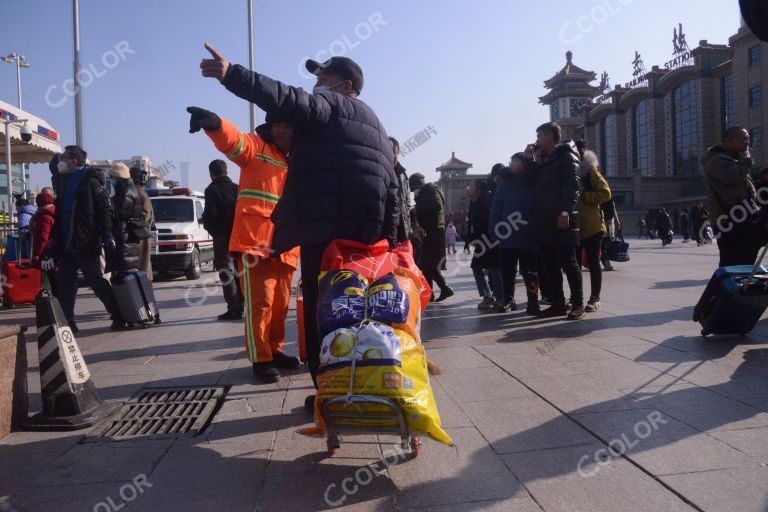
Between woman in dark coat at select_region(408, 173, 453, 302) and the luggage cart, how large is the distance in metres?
5.15

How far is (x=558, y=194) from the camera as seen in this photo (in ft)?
20.8

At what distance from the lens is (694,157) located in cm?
5856

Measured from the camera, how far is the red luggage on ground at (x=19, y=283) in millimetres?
9391

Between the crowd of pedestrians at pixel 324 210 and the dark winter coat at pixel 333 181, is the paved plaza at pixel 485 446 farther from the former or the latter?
the dark winter coat at pixel 333 181

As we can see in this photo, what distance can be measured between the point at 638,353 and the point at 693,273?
752cm

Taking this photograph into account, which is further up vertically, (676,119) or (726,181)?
(676,119)

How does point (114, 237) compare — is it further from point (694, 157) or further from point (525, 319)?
point (694, 157)

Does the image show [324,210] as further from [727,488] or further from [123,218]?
[123,218]

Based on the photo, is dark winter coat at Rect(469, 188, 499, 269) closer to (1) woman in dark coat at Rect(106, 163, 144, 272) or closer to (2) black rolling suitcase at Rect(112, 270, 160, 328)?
(2) black rolling suitcase at Rect(112, 270, 160, 328)

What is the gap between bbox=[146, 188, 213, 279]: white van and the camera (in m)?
13.8

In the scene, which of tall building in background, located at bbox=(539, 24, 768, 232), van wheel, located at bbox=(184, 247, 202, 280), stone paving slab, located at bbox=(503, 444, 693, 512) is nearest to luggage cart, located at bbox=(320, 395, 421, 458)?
stone paving slab, located at bbox=(503, 444, 693, 512)

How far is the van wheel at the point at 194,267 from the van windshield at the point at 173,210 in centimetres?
101

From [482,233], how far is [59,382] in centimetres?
531

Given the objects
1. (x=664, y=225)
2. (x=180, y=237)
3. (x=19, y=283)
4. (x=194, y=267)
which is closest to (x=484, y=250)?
(x=19, y=283)
